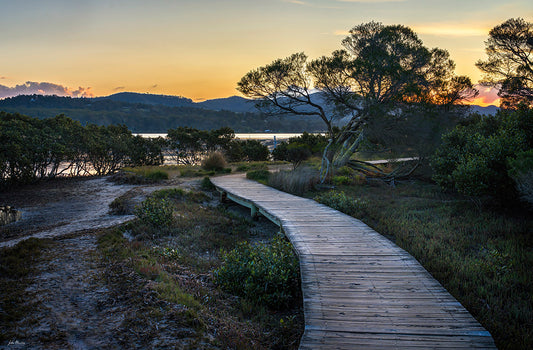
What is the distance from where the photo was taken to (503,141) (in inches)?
251

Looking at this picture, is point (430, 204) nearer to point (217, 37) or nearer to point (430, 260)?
point (430, 260)

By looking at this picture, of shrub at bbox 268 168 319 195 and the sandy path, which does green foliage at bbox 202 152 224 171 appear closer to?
the sandy path

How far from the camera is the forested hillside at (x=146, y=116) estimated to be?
5791 cm

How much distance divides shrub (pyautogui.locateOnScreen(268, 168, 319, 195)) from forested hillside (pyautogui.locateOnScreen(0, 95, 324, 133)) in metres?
40.6

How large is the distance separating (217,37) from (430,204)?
1273cm

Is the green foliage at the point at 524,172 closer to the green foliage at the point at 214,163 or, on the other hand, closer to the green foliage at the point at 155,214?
the green foliage at the point at 155,214

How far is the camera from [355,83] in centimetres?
1409

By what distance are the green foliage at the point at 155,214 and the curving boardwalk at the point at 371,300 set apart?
9.92ft

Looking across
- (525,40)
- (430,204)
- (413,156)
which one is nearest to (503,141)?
(430,204)

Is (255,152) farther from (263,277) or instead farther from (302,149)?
(263,277)

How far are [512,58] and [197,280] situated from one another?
19817 millimetres

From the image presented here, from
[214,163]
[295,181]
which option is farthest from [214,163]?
[295,181]

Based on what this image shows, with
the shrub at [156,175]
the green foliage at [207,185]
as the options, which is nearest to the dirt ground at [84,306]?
the green foliage at [207,185]

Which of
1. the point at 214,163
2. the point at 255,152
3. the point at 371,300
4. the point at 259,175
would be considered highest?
the point at 255,152
